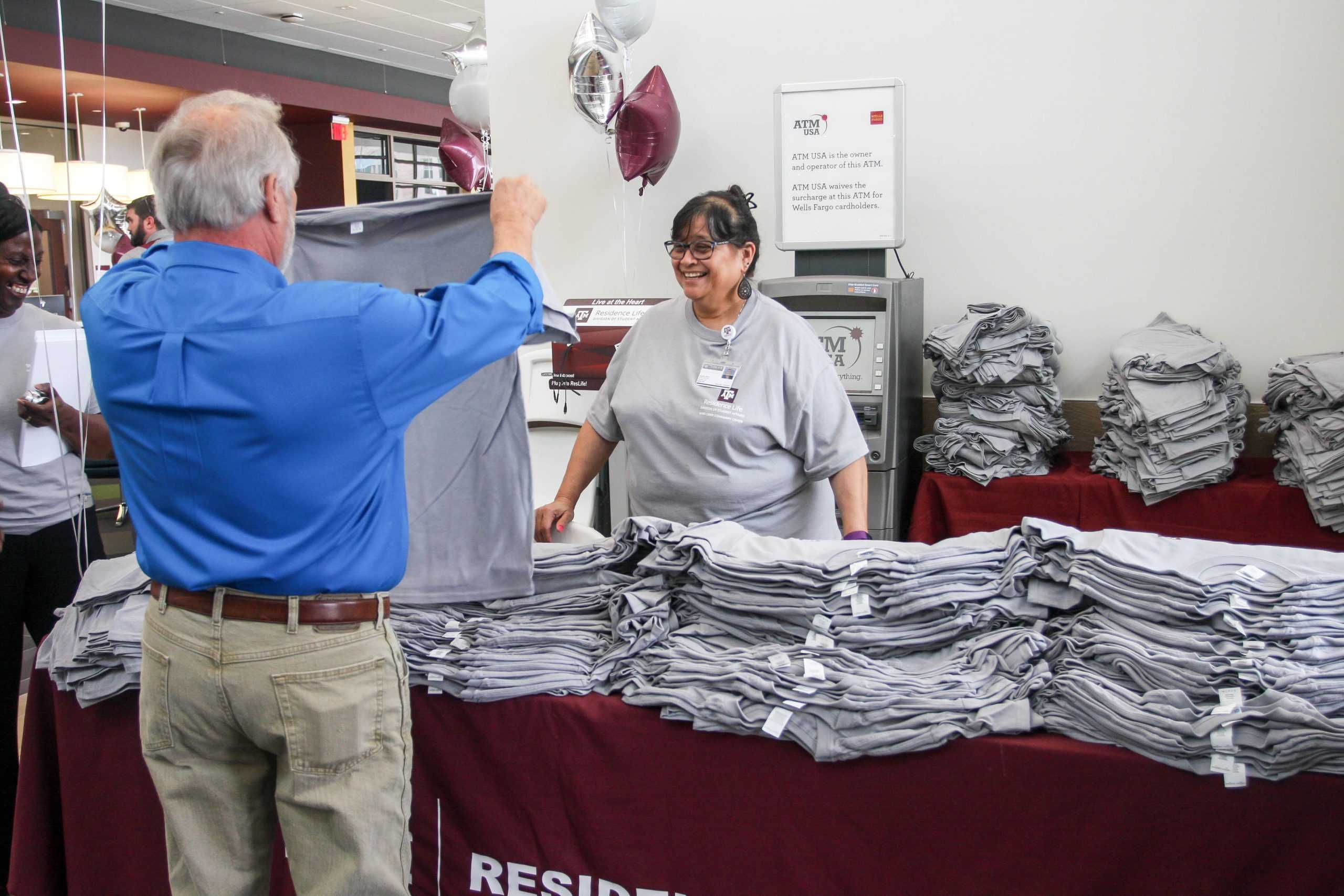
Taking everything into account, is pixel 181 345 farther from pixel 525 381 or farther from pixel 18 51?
pixel 18 51

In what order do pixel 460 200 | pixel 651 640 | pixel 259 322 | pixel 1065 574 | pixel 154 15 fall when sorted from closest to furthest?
pixel 259 322 < pixel 1065 574 < pixel 651 640 < pixel 460 200 < pixel 154 15

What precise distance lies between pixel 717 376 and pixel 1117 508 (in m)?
1.75

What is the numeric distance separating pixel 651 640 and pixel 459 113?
13.9ft

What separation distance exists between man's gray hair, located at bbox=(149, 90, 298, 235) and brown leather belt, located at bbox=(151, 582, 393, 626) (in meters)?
0.52

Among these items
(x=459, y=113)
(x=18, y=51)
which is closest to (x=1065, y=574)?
(x=459, y=113)

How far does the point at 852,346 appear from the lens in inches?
139

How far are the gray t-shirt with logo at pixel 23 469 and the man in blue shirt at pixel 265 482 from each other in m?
1.25

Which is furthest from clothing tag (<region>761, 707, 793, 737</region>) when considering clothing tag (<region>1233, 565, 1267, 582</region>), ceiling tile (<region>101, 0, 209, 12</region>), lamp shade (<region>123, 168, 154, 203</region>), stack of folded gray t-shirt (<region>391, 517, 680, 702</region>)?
ceiling tile (<region>101, 0, 209, 12</region>)

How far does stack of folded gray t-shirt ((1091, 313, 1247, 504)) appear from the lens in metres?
3.33

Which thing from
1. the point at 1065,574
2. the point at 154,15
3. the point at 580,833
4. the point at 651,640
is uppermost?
the point at 154,15

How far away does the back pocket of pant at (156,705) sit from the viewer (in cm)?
153

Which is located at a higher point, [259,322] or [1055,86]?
[1055,86]

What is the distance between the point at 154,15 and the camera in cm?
905

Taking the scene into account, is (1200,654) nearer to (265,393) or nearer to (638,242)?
(265,393)
